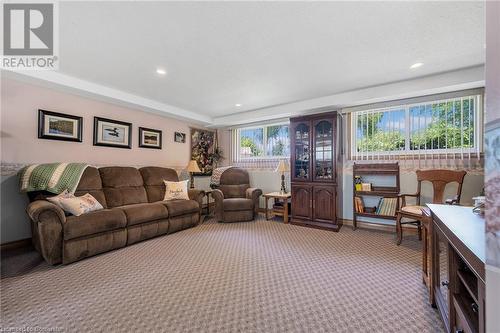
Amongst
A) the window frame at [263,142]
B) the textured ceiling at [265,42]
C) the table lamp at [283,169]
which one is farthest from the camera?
the window frame at [263,142]

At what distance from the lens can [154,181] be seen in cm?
407

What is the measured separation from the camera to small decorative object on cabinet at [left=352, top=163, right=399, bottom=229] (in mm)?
3532

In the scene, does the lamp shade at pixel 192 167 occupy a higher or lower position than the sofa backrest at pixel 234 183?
higher

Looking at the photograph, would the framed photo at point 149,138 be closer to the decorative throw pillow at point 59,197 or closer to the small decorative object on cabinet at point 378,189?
the decorative throw pillow at point 59,197

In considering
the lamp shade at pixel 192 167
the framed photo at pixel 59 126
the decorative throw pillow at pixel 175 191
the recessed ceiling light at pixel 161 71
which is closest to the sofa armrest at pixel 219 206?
the decorative throw pillow at pixel 175 191

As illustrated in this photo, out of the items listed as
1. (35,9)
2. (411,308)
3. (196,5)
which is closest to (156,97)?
(35,9)

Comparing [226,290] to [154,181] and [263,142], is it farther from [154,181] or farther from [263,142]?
[263,142]

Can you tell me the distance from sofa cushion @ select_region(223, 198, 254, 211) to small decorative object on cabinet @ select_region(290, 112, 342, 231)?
910mm

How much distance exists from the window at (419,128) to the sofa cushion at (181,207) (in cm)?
315

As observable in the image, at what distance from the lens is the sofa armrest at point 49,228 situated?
2283 millimetres

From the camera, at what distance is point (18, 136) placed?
288 cm

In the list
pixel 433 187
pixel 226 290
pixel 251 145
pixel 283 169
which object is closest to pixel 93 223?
pixel 226 290

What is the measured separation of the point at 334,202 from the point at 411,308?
224 cm

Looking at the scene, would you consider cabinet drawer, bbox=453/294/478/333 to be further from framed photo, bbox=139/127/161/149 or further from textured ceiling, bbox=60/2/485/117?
framed photo, bbox=139/127/161/149
